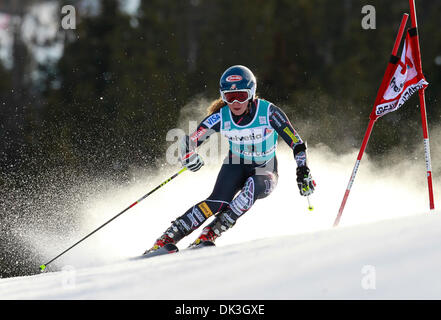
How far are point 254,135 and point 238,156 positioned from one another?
0.26 meters

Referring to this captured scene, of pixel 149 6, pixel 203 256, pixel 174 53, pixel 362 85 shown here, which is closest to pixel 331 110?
pixel 362 85

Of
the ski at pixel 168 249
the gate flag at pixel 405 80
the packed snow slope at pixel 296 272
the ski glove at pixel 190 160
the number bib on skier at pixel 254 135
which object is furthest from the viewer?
the ski glove at pixel 190 160

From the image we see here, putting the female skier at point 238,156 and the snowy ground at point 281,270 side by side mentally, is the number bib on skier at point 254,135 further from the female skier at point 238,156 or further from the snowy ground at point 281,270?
the snowy ground at point 281,270

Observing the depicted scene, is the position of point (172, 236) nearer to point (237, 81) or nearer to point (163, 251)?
point (163, 251)

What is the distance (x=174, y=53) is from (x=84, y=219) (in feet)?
→ 49.0

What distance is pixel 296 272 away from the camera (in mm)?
2928

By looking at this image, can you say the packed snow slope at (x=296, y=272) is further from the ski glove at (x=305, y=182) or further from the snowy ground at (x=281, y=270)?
the ski glove at (x=305, y=182)

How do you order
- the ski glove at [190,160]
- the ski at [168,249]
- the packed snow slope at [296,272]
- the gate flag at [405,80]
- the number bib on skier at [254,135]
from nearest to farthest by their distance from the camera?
the packed snow slope at [296,272] → the ski at [168,249] → the gate flag at [405,80] → the number bib on skier at [254,135] → the ski glove at [190,160]

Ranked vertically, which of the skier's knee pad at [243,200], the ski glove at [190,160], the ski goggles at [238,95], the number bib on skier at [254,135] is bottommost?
the skier's knee pad at [243,200]

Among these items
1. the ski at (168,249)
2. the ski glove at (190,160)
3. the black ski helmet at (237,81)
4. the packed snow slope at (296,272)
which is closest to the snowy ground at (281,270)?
the packed snow slope at (296,272)

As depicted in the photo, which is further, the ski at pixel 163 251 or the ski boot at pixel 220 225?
the ski boot at pixel 220 225

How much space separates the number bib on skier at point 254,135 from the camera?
515 cm

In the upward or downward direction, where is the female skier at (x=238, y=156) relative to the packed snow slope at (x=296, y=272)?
upward

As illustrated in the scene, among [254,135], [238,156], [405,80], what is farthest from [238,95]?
[405,80]
